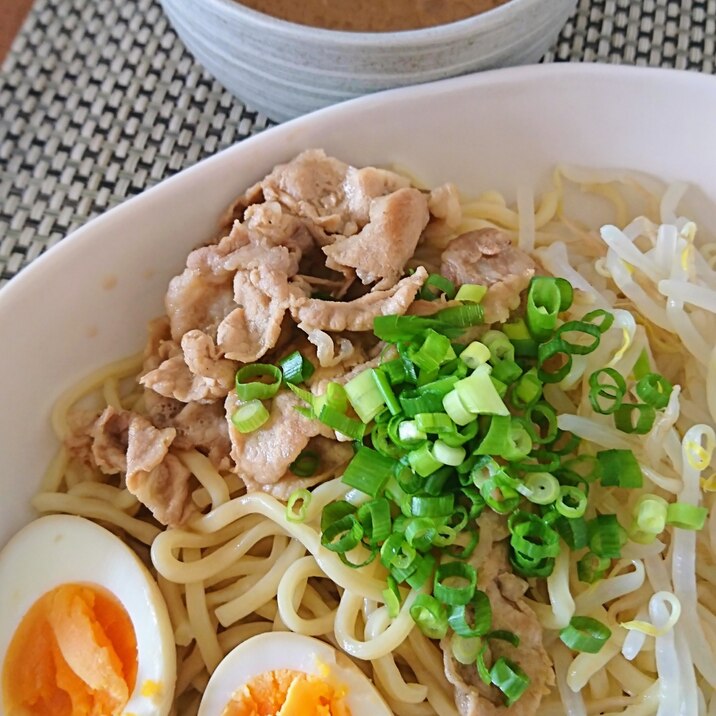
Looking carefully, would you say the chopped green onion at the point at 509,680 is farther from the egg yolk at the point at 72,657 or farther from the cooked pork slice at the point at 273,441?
the egg yolk at the point at 72,657

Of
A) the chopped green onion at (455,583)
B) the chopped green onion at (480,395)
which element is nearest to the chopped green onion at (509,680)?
the chopped green onion at (455,583)

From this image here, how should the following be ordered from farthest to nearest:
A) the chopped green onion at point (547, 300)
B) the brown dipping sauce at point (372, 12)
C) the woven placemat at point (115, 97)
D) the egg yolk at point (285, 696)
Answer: the woven placemat at point (115, 97)
the brown dipping sauce at point (372, 12)
the chopped green onion at point (547, 300)
the egg yolk at point (285, 696)

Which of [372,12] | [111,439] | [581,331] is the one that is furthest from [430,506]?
[372,12]

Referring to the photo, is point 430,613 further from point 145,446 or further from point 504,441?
point 145,446

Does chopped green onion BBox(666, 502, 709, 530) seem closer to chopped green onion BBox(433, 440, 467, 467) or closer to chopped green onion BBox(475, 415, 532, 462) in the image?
chopped green onion BBox(475, 415, 532, 462)

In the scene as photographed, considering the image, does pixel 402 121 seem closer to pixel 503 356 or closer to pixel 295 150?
pixel 295 150

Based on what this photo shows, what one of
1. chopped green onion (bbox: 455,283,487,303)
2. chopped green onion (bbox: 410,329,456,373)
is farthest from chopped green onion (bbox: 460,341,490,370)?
chopped green onion (bbox: 455,283,487,303)
